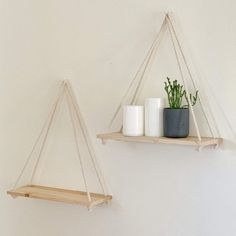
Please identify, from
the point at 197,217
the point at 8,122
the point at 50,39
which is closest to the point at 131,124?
the point at 197,217

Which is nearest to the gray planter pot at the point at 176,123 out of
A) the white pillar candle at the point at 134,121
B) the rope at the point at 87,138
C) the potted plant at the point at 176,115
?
the potted plant at the point at 176,115

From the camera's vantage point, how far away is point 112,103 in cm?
174

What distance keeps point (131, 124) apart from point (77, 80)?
38 centimetres

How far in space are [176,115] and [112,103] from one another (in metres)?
0.35

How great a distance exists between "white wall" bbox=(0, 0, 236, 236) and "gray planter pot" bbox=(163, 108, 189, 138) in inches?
4.6

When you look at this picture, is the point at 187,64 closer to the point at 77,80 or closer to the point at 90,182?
the point at 77,80

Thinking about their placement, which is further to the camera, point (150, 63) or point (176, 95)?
point (150, 63)

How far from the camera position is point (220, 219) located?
1.52 metres

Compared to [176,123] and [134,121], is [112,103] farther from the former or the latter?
[176,123]

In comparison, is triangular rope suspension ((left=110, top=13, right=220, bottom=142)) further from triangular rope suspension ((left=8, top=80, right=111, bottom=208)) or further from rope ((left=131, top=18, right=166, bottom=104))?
triangular rope suspension ((left=8, top=80, right=111, bottom=208))

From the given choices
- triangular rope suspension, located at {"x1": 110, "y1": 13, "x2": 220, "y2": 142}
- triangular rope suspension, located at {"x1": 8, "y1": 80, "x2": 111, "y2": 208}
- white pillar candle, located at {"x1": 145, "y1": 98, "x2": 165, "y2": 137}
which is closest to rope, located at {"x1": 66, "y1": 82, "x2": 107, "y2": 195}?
triangular rope suspension, located at {"x1": 8, "y1": 80, "x2": 111, "y2": 208}

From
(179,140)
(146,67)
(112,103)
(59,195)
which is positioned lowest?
(59,195)

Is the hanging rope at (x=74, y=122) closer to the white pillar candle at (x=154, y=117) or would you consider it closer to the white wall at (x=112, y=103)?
the white wall at (x=112, y=103)

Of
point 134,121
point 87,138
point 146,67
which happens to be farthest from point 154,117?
point 87,138
